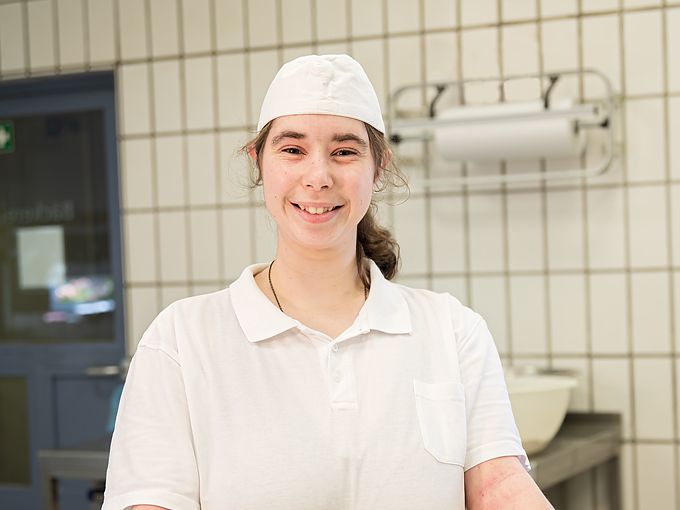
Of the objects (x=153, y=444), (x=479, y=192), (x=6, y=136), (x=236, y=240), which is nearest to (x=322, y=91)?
(x=153, y=444)

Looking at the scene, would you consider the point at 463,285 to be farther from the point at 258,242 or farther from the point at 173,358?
the point at 173,358

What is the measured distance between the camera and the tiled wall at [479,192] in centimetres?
265

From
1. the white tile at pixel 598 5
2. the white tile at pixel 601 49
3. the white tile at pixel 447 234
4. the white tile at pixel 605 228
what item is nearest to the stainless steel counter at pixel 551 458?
the white tile at pixel 605 228

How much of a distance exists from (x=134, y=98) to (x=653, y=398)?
1.86 meters

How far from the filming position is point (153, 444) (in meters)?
1.18

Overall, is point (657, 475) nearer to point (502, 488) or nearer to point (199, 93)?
point (502, 488)

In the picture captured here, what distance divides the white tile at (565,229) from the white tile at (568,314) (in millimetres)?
46

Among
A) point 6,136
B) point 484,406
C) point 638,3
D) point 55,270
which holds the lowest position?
point 484,406

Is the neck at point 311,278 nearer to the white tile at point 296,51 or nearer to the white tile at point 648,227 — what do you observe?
the white tile at point 648,227

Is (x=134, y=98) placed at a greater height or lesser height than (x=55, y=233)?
greater

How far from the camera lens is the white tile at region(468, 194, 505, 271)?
9.11 feet

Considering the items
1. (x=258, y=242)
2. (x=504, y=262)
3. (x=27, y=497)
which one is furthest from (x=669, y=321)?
(x=27, y=497)

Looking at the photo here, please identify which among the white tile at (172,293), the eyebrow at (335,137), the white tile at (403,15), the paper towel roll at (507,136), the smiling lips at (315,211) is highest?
the white tile at (403,15)

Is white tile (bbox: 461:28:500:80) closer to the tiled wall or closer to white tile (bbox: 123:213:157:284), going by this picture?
the tiled wall
